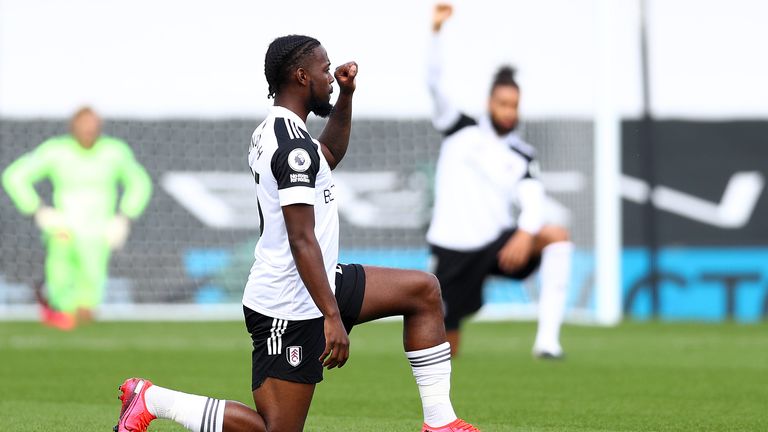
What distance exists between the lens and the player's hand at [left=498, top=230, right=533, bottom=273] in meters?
10.5

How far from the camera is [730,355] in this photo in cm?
1170

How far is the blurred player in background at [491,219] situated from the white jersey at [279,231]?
5134mm

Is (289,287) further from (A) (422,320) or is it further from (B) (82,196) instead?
(B) (82,196)

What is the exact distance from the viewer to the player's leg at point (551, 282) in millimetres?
10828

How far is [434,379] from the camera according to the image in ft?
19.0

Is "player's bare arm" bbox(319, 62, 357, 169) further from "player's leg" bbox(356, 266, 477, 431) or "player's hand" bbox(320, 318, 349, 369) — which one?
"player's hand" bbox(320, 318, 349, 369)

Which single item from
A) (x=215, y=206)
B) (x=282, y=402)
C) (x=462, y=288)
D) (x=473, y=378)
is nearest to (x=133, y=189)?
(x=215, y=206)

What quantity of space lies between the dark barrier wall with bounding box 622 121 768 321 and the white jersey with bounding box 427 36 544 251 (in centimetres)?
625

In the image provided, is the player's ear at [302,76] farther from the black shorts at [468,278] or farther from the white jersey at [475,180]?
the black shorts at [468,278]

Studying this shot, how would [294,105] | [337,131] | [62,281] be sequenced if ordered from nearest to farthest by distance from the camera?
[294,105] → [337,131] → [62,281]

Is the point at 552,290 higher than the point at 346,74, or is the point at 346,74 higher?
the point at 346,74

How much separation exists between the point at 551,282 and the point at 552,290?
0.06 m

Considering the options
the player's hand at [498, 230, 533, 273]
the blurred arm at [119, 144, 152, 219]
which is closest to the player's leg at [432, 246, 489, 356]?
the player's hand at [498, 230, 533, 273]

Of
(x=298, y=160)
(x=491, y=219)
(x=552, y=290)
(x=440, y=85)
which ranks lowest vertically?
(x=552, y=290)
